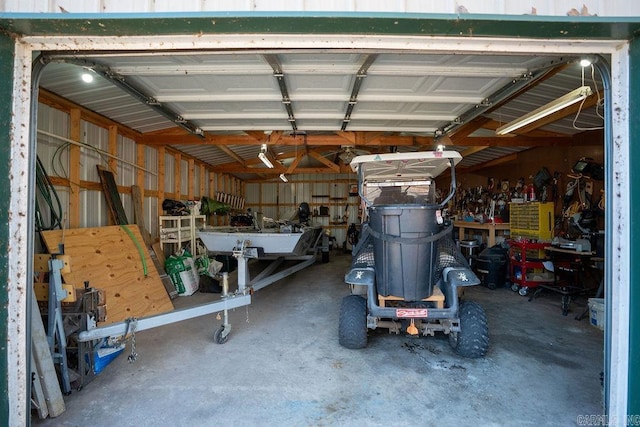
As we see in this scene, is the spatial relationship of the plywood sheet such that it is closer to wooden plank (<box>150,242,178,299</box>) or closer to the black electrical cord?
the black electrical cord

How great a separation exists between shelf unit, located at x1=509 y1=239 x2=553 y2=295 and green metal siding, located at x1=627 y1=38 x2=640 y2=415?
4215 mm

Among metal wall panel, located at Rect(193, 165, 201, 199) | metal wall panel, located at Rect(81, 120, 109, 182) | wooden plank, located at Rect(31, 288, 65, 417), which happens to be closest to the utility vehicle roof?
wooden plank, located at Rect(31, 288, 65, 417)

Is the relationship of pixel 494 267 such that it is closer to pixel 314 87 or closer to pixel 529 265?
pixel 529 265

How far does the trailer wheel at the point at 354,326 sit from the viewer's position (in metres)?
3.28

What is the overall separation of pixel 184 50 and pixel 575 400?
151 inches

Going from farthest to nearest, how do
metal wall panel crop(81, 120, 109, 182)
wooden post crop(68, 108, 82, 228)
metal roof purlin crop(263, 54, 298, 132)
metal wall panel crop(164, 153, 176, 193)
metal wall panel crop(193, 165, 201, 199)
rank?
metal wall panel crop(193, 165, 201, 199)
metal wall panel crop(164, 153, 176, 193)
metal wall panel crop(81, 120, 109, 182)
wooden post crop(68, 108, 82, 228)
metal roof purlin crop(263, 54, 298, 132)

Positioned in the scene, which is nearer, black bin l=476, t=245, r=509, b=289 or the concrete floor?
the concrete floor

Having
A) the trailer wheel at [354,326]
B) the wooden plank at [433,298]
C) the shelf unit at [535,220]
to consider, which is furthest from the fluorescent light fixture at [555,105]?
the trailer wheel at [354,326]

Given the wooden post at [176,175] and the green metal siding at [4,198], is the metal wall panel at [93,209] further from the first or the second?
the green metal siding at [4,198]

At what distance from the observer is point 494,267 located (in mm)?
6039

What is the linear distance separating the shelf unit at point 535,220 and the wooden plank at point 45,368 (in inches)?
281

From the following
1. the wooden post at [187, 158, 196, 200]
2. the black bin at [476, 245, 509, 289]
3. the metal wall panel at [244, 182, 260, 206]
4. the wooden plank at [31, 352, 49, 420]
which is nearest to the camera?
the wooden plank at [31, 352, 49, 420]

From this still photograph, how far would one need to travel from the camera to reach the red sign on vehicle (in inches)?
115

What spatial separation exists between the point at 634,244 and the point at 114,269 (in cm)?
510
